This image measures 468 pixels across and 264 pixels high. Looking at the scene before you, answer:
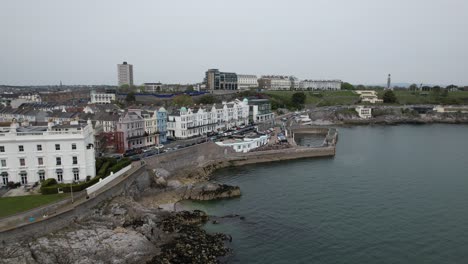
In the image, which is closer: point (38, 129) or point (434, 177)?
point (38, 129)

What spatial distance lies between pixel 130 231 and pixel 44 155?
42.5ft

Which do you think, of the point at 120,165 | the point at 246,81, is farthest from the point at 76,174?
the point at 246,81

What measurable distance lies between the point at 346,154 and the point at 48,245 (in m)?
50.6

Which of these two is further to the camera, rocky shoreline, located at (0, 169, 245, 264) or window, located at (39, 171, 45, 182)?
window, located at (39, 171, 45, 182)

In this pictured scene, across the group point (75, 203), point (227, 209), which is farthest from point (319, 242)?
point (75, 203)

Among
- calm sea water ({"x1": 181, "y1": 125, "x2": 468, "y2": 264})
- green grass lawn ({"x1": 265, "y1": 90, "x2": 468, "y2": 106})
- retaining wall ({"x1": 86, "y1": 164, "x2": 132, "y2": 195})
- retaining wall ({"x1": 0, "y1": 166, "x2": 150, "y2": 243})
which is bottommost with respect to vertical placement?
calm sea water ({"x1": 181, "y1": 125, "x2": 468, "y2": 264})

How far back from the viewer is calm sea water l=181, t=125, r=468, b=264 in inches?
1106

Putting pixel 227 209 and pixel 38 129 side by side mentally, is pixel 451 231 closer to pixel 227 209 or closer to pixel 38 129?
pixel 227 209

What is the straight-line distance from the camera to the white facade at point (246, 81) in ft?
572

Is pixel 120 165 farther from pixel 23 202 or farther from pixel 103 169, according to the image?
pixel 23 202

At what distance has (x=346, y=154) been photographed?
63125 millimetres

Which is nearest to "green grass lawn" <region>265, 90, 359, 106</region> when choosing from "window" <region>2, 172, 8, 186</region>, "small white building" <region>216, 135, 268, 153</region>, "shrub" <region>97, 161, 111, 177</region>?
"small white building" <region>216, 135, 268, 153</region>

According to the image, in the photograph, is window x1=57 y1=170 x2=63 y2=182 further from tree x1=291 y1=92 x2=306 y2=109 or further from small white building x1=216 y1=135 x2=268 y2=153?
tree x1=291 y1=92 x2=306 y2=109

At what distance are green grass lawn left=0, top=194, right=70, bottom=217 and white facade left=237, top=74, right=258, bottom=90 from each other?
143840mm
